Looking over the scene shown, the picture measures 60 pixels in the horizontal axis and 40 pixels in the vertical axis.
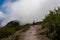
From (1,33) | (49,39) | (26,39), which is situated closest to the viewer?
(49,39)

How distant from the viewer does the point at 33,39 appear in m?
33.3

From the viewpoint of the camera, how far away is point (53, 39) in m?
28.6

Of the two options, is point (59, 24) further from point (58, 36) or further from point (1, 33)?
point (1, 33)

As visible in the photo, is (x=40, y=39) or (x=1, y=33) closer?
(x=40, y=39)

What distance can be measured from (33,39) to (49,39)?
403 cm

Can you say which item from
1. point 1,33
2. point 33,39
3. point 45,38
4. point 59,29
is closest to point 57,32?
point 59,29

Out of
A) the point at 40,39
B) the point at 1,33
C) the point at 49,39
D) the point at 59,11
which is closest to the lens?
the point at 49,39

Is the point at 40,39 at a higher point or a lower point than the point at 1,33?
lower

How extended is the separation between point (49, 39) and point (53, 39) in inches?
55.1

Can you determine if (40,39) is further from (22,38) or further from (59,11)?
(59,11)

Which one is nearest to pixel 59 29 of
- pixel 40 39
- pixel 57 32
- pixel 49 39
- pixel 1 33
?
pixel 57 32

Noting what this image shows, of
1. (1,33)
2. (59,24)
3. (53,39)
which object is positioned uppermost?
(1,33)

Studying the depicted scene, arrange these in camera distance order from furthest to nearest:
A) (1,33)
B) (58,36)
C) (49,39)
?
(1,33), (49,39), (58,36)

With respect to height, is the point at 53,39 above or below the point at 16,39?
below
